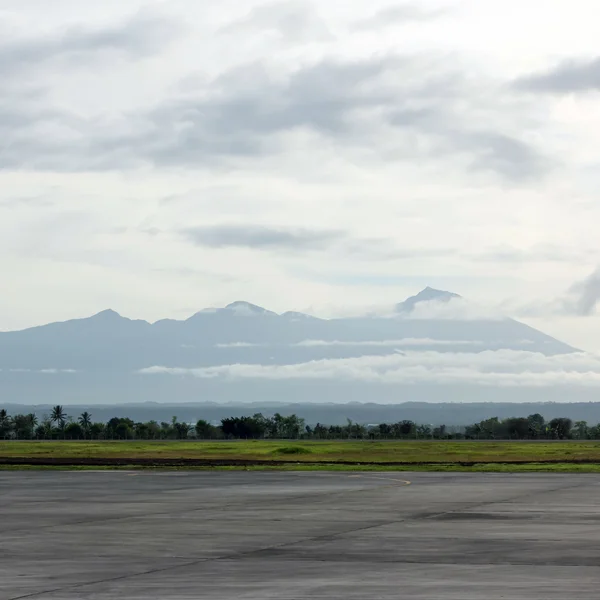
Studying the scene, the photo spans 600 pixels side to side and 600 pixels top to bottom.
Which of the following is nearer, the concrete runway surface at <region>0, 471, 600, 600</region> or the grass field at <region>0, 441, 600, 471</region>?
the concrete runway surface at <region>0, 471, 600, 600</region>

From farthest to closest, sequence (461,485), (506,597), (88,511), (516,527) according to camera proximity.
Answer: (461,485) → (88,511) → (516,527) → (506,597)

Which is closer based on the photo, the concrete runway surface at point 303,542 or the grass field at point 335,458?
the concrete runway surface at point 303,542

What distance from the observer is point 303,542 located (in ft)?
92.8

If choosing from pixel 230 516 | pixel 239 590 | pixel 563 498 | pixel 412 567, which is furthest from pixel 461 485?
pixel 239 590

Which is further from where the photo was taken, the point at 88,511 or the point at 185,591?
the point at 88,511

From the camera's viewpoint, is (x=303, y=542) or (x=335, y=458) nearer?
(x=303, y=542)

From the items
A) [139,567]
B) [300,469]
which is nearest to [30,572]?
[139,567]

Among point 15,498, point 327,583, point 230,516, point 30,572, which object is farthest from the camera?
point 15,498

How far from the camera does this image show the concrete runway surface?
2044 cm

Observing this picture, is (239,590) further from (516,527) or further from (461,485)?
(461,485)

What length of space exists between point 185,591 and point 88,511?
20100mm

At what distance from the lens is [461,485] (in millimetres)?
53625

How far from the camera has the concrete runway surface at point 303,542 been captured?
2044 centimetres

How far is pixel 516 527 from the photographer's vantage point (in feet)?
105
